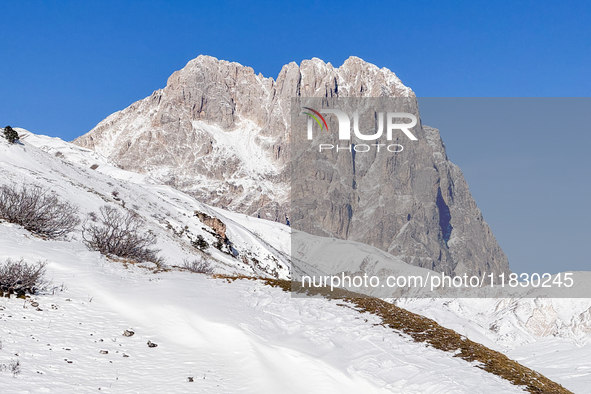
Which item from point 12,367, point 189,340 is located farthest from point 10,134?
point 12,367

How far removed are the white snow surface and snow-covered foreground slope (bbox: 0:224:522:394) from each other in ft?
0.10

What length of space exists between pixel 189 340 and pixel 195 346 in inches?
12.1

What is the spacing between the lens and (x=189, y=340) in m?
12.9

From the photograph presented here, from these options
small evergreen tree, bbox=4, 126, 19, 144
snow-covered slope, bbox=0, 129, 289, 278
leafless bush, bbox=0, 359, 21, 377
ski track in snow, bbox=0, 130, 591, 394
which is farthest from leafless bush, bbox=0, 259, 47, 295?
small evergreen tree, bbox=4, 126, 19, 144

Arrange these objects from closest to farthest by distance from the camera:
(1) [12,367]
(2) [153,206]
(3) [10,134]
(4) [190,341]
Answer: (1) [12,367]
(4) [190,341]
(3) [10,134]
(2) [153,206]

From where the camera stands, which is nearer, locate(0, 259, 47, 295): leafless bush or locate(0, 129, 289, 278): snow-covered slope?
locate(0, 259, 47, 295): leafless bush

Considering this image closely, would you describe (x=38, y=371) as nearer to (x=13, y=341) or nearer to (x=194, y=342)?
(x=13, y=341)

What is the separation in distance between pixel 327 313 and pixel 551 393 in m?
6.68

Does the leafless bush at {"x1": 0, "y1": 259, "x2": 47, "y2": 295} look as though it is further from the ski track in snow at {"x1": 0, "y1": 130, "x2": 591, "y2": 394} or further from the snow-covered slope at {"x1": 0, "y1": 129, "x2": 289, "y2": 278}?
the snow-covered slope at {"x1": 0, "y1": 129, "x2": 289, "y2": 278}

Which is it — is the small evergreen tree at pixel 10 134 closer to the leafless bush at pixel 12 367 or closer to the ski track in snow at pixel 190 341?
the ski track in snow at pixel 190 341

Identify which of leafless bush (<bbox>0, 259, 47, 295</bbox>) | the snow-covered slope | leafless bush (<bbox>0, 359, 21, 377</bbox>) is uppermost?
the snow-covered slope

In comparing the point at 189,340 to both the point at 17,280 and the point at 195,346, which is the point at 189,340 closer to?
the point at 195,346

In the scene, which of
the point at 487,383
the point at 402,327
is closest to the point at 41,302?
the point at 402,327

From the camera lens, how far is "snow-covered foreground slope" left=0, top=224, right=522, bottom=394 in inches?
414
